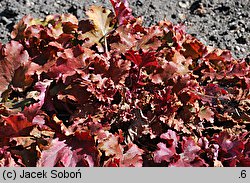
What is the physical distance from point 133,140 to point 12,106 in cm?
68

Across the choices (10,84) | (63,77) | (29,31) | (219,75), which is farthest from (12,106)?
(219,75)

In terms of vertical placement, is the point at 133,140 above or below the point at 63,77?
below

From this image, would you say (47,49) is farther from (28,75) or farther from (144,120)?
(144,120)

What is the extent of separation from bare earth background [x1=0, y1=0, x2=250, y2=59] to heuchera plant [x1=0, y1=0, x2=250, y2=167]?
0.56m

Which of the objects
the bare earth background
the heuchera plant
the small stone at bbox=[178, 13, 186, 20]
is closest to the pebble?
the bare earth background

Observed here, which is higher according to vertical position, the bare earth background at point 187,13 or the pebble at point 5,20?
the bare earth background at point 187,13

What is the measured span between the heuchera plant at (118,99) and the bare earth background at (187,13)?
1.82 ft

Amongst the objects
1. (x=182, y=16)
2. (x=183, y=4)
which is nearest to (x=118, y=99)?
(x=182, y=16)

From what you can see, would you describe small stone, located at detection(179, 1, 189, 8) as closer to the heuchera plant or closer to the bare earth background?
the bare earth background

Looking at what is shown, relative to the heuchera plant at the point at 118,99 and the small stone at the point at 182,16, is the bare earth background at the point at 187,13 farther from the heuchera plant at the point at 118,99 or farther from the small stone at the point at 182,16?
the heuchera plant at the point at 118,99

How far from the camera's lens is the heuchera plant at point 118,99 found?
252cm

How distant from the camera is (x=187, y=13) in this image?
385cm

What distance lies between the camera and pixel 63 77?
2.71m

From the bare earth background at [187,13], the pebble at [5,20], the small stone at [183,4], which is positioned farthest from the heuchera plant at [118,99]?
the small stone at [183,4]
